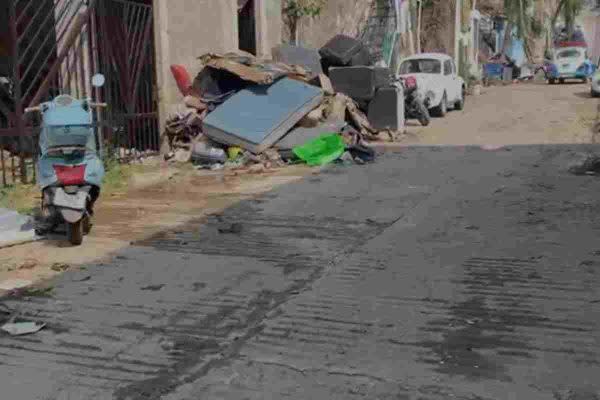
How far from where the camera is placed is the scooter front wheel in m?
6.64

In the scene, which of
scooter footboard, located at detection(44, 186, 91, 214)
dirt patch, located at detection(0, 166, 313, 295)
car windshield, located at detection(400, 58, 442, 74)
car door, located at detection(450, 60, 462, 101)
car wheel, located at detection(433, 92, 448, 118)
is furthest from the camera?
car door, located at detection(450, 60, 462, 101)

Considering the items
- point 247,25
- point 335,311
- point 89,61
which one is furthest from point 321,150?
point 335,311

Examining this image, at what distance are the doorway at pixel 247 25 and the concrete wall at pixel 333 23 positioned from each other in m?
3.57

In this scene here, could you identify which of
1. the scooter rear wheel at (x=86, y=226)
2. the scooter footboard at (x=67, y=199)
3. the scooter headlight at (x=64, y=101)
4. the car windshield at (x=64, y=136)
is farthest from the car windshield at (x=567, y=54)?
the scooter footboard at (x=67, y=199)

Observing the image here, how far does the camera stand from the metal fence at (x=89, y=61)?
1078cm

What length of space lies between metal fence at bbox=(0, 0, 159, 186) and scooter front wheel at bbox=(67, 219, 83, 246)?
3.82m

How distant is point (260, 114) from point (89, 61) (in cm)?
263

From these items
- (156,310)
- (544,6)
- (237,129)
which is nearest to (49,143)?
(156,310)

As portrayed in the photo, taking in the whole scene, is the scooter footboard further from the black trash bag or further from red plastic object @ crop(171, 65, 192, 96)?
the black trash bag

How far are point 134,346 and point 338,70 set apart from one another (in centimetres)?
1176

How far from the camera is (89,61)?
445 inches

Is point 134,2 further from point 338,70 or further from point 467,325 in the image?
point 467,325

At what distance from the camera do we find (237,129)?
38.9 feet

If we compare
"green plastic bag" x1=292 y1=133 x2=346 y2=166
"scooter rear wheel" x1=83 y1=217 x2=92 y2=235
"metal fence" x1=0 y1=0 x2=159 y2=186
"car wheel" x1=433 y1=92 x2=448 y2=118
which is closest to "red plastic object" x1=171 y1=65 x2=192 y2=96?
A: "metal fence" x1=0 y1=0 x2=159 y2=186
